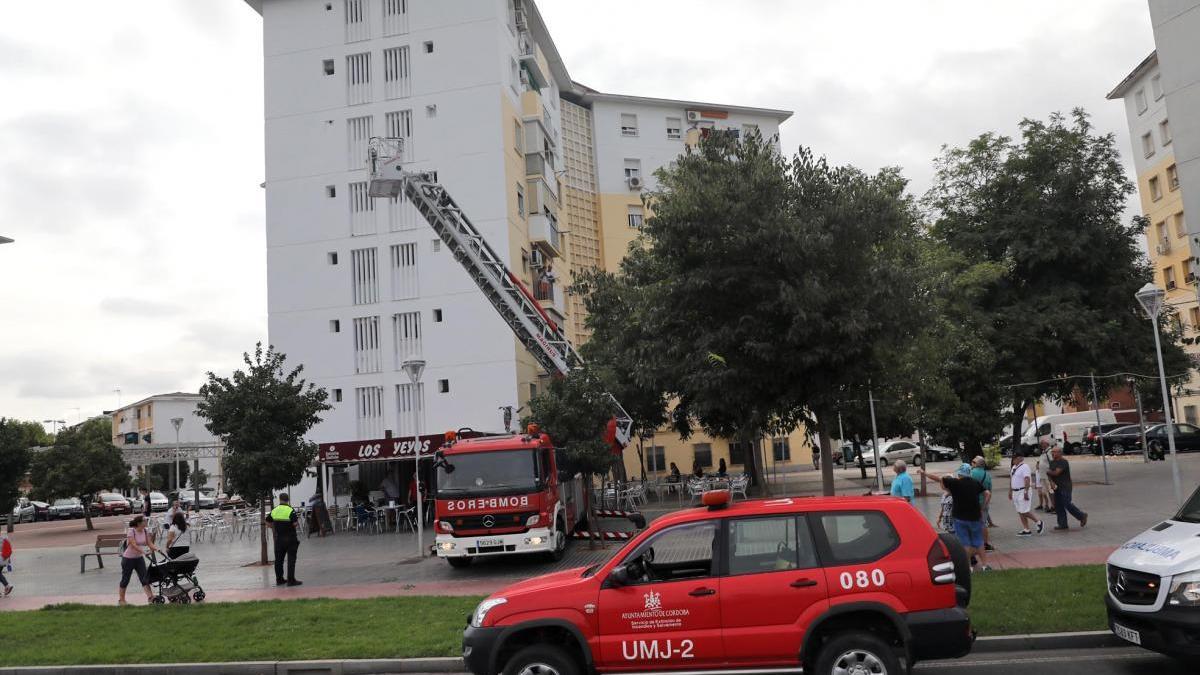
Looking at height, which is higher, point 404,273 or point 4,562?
point 404,273

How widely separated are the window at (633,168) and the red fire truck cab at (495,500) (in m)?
41.8

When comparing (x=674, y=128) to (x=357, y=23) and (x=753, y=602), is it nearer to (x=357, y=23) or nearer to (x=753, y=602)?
(x=357, y=23)

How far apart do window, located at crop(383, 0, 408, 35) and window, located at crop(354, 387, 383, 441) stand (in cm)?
1559

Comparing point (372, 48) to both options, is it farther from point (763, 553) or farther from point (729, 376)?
point (763, 553)

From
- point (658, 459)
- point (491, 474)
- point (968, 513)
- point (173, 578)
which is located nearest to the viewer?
point (968, 513)

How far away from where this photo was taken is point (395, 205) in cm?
3812

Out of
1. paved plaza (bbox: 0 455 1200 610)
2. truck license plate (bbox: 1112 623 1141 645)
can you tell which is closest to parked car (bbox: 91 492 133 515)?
paved plaza (bbox: 0 455 1200 610)

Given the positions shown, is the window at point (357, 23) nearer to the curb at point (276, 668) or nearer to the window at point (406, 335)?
the window at point (406, 335)

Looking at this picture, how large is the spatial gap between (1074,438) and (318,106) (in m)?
41.1

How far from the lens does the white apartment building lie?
3706 centimetres

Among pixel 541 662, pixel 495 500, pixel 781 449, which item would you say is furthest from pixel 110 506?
pixel 541 662

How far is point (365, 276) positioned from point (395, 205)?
3280 millimetres

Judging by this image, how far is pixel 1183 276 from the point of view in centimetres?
5091

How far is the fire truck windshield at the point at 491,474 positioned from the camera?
1709 centimetres
